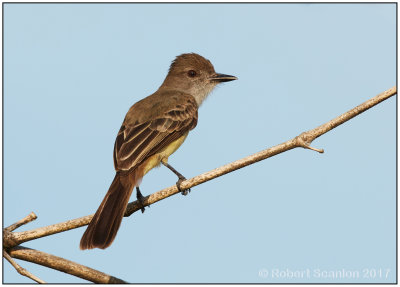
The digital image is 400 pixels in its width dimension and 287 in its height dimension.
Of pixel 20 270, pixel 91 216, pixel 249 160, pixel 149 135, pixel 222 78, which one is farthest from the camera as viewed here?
pixel 222 78

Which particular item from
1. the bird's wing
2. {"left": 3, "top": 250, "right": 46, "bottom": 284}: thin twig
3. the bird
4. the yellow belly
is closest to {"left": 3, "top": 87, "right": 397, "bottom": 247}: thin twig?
{"left": 3, "top": 250, "right": 46, "bottom": 284}: thin twig

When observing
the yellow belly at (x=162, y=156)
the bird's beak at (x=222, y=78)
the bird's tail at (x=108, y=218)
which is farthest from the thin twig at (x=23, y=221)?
the bird's beak at (x=222, y=78)

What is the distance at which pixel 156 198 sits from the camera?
5.96 meters

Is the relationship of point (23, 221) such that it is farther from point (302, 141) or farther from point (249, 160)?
point (302, 141)

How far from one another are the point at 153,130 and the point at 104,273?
377cm

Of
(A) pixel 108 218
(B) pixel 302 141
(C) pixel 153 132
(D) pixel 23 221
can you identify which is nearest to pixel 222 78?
(C) pixel 153 132

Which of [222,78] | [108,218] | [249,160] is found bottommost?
[108,218]

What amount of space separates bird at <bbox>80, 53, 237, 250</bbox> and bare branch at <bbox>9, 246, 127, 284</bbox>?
1284mm

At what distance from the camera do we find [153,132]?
7750mm

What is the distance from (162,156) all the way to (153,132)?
1.26ft

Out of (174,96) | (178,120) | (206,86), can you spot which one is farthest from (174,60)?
(178,120)

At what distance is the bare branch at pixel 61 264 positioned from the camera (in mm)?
4195

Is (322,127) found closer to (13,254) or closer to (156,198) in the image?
(156,198)

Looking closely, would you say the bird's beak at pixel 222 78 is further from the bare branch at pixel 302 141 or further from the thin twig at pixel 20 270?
the thin twig at pixel 20 270
